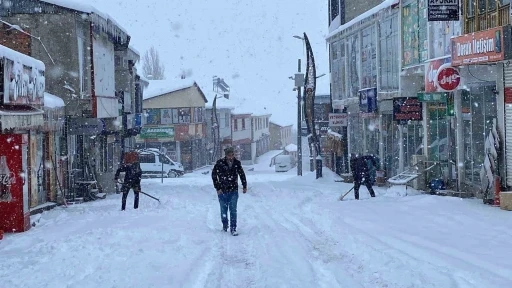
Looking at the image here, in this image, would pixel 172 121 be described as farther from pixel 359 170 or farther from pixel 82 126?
pixel 359 170

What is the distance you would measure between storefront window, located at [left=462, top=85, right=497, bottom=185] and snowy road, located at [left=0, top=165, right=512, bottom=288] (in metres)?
2.09

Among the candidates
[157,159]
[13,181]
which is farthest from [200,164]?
[13,181]

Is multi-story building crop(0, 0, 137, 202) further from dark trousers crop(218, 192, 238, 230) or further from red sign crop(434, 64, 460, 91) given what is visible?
red sign crop(434, 64, 460, 91)

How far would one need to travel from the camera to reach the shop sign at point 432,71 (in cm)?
1880

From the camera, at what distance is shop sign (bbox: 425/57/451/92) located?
1880cm

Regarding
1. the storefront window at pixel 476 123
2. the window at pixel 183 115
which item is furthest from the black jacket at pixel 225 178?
the window at pixel 183 115

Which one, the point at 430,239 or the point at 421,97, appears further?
the point at 421,97

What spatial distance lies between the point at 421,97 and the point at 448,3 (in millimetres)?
3598

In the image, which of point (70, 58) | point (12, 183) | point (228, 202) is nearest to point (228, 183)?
point (228, 202)

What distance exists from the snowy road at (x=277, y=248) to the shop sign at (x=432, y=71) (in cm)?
399

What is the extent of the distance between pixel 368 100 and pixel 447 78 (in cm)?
948

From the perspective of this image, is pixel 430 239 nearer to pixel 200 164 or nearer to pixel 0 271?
pixel 0 271

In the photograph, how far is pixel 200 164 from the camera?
64938 mm

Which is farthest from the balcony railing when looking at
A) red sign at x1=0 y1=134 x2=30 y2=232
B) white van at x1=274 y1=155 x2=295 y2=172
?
white van at x1=274 y1=155 x2=295 y2=172
